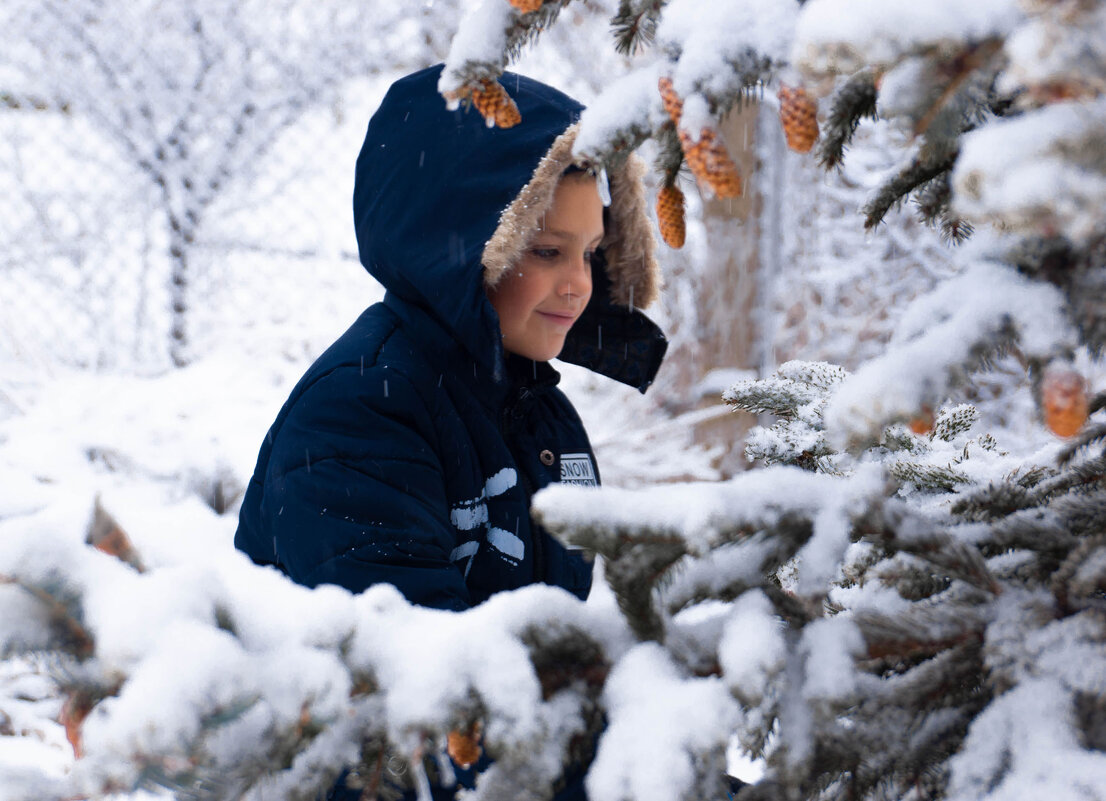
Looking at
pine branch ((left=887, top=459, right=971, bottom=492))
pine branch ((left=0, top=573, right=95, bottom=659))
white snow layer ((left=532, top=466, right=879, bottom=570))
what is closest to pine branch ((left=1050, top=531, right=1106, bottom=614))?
white snow layer ((left=532, top=466, right=879, bottom=570))

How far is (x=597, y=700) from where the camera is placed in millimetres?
549

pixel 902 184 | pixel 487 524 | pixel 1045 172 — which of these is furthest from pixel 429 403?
pixel 1045 172

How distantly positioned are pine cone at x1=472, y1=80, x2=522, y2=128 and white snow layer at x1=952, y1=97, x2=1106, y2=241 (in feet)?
1.47

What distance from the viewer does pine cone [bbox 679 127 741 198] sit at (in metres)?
0.59

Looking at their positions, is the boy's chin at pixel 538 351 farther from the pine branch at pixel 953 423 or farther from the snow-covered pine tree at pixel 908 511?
the snow-covered pine tree at pixel 908 511

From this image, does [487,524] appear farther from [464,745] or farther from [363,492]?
[464,745]

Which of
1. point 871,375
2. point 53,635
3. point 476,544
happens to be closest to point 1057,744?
point 871,375

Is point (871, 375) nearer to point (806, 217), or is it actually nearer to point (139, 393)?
point (139, 393)

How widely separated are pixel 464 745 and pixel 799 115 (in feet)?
1.70

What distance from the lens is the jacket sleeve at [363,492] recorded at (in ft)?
4.04

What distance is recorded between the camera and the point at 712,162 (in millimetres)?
593

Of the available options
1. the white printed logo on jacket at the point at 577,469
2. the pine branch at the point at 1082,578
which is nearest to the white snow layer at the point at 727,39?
the pine branch at the point at 1082,578

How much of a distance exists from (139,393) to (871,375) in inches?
162

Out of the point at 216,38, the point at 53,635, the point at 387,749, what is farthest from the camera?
the point at 216,38
